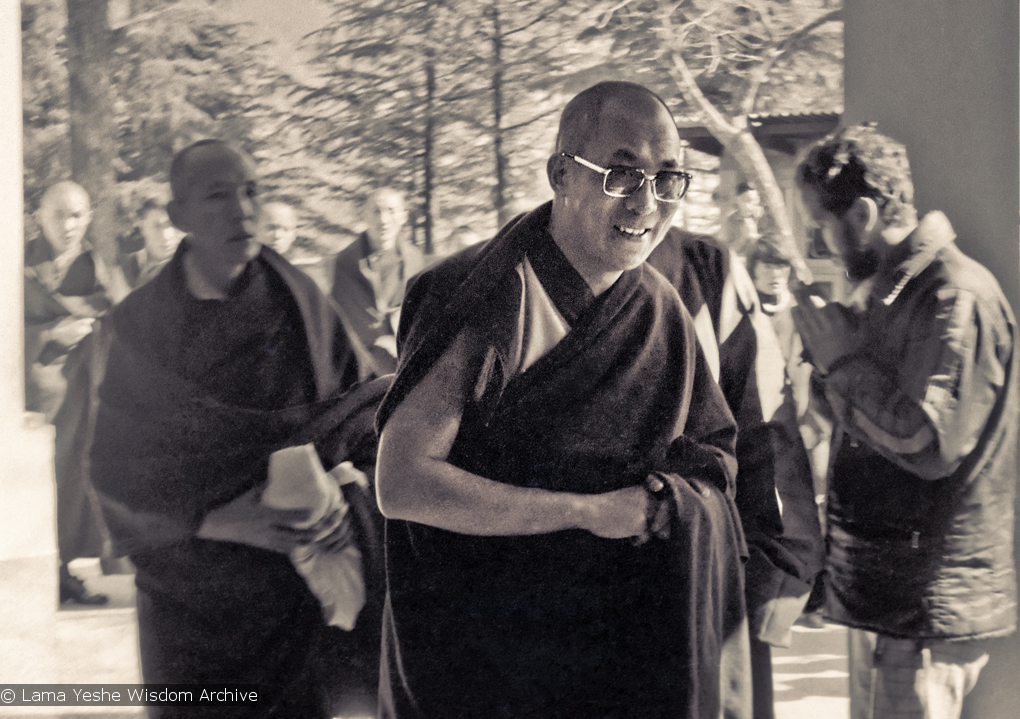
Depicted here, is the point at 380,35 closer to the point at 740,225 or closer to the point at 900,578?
the point at 740,225

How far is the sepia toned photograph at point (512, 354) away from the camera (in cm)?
310

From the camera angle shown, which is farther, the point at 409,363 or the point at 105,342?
the point at 105,342

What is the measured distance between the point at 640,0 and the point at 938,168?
53.0 inches

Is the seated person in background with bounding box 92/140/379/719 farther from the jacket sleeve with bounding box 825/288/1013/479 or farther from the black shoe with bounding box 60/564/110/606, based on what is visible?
the jacket sleeve with bounding box 825/288/1013/479

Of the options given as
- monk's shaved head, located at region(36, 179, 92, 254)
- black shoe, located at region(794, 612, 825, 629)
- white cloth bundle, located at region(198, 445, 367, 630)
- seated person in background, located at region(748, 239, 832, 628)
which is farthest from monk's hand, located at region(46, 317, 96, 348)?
black shoe, located at region(794, 612, 825, 629)

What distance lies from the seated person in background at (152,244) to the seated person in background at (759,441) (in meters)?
1.89

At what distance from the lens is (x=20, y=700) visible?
337 centimetres

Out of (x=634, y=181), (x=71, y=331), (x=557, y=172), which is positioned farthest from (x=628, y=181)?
(x=71, y=331)

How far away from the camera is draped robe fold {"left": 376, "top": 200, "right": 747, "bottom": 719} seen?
3053 mm

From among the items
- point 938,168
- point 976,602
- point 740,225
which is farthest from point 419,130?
point 976,602

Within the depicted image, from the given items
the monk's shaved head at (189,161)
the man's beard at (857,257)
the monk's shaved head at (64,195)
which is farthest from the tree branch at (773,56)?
the monk's shaved head at (64,195)

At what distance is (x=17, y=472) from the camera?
3.31 m

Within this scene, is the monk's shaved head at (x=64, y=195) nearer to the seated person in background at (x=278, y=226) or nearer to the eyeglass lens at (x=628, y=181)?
the seated person in background at (x=278, y=226)

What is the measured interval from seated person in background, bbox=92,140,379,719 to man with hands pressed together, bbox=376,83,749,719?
0.33m
